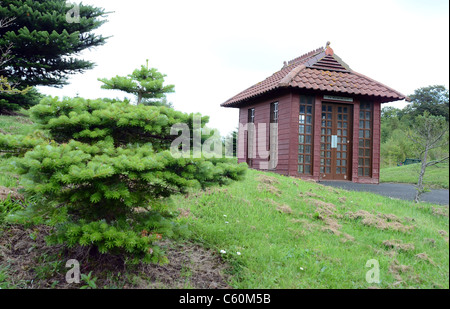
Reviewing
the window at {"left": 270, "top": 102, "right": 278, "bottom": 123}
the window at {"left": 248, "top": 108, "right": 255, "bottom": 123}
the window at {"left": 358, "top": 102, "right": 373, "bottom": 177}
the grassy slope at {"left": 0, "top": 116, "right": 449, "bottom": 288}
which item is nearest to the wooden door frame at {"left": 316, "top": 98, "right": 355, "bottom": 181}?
the window at {"left": 358, "top": 102, "right": 373, "bottom": 177}

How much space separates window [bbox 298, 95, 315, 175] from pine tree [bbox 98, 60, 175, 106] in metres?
6.23

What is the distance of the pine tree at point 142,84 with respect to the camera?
3.11 metres

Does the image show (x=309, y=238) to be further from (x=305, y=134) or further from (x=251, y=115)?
(x=251, y=115)

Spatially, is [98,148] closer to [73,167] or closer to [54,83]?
[73,167]

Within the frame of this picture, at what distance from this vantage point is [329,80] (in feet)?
29.8

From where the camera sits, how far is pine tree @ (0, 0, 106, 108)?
9.03 m

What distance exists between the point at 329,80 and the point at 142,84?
724 centimetres

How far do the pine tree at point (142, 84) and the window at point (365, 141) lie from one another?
25.7 feet

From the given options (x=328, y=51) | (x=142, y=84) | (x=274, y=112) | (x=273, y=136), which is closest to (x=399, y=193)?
(x=273, y=136)

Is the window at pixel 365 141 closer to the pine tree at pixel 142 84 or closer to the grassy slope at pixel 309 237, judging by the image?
the grassy slope at pixel 309 237

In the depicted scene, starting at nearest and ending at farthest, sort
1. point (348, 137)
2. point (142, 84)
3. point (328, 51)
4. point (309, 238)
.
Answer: point (142, 84), point (309, 238), point (348, 137), point (328, 51)

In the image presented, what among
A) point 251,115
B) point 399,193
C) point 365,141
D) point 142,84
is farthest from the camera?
point 251,115
